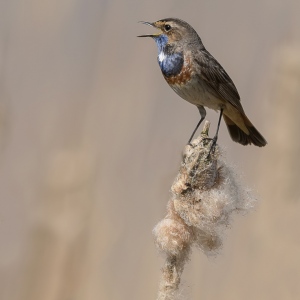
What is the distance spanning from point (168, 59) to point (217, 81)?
0.21 metres

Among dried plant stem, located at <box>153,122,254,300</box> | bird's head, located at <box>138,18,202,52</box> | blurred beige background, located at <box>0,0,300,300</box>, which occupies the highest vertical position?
bird's head, located at <box>138,18,202,52</box>

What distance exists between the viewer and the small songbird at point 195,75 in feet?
8.54

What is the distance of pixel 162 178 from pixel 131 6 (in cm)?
75

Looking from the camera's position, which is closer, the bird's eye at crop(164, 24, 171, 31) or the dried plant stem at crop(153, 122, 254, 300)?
the dried plant stem at crop(153, 122, 254, 300)

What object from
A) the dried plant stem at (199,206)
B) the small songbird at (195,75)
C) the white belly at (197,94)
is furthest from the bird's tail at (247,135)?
the dried plant stem at (199,206)

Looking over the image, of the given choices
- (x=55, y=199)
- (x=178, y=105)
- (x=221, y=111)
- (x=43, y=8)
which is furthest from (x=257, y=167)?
(x=43, y=8)

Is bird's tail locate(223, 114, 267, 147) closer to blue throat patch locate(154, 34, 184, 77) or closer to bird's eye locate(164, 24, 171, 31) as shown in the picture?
blue throat patch locate(154, 34, 184, 77)

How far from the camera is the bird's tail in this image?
2.64 meters

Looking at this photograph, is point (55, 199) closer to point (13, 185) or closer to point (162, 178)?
point (13, 185)

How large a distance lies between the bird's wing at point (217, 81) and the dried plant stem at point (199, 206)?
2.99 feet

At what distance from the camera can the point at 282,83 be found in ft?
8.72

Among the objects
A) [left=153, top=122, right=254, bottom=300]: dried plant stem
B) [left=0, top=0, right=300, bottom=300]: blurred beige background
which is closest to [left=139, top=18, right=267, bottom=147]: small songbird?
[left=0, top=0, right=300, bottom=300]: blurred beige background

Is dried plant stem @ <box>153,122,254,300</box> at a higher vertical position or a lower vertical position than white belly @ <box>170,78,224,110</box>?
lower

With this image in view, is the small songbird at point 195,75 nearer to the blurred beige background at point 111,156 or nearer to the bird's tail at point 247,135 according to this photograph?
the bird's tail at point 247,135
